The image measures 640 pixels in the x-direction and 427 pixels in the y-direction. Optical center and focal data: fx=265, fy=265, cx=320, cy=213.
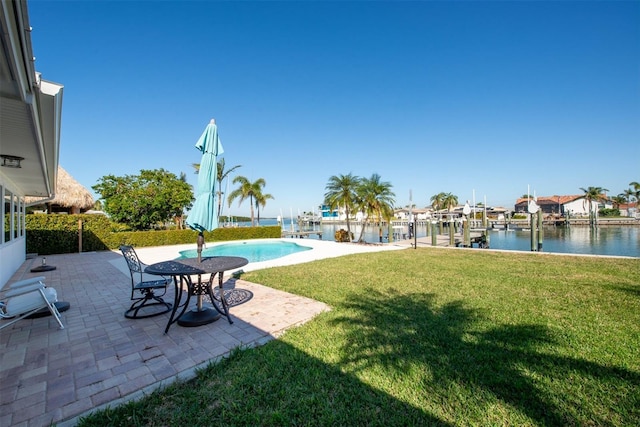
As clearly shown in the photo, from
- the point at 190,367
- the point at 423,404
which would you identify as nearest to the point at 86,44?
the point at 190,367

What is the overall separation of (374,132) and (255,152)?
33.2 feet

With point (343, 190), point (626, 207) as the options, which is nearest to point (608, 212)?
point (626, 207)

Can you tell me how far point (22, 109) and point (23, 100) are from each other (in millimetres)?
918

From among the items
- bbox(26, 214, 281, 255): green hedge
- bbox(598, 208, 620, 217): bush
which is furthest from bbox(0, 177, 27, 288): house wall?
bbox(598, 208, 620, 217): bush

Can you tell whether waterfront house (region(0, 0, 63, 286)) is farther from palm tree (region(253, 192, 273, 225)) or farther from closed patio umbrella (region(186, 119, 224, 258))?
palm tree (region(253, 192, 273, 225))

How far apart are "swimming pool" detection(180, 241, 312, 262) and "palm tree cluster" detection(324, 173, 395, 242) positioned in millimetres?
4502

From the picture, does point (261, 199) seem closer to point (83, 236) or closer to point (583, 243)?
point (83, 236)

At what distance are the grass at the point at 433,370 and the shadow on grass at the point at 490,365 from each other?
12mm

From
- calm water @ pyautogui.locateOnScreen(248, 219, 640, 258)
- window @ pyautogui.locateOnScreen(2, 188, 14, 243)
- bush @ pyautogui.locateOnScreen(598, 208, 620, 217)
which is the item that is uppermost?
bush @ pyautogui.locateOnScreen(598, 208, 620, 217)

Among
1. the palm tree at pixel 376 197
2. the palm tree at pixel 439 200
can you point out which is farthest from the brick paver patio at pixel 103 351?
the palm tree at pixel 439 200

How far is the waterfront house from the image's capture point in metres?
1.92

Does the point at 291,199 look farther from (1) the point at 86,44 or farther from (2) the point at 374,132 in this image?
(1) the point at 86,44

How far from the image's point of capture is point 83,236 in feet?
46.4

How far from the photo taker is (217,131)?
4367 mm
